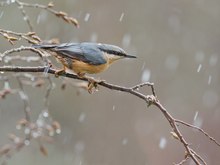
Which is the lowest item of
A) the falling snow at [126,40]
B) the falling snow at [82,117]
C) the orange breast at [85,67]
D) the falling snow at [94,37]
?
the orange breast at [85,67]

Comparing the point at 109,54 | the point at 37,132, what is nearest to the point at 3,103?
the point at 37,132

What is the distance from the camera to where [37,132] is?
106 inches

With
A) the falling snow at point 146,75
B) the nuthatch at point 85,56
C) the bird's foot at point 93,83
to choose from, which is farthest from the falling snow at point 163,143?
the bird's foot at point 93,83

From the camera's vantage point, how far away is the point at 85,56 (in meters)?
2.19

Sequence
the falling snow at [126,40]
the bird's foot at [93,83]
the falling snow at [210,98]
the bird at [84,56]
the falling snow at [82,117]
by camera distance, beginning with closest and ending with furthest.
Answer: the bird's foot at [93,83] < the bird at [84,56] < the falling snow at [82,117] < the falling snow at [126,40] < the falling snow at [210,98]

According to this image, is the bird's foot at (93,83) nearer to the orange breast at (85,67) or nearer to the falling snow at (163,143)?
the orange breast at (85,67)

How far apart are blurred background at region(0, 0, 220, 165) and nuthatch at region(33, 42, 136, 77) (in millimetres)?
4143

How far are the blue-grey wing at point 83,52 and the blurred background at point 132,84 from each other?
4163 millimetres

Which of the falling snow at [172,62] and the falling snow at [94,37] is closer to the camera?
the falling snow at [94,37]

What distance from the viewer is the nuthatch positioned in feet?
6.98

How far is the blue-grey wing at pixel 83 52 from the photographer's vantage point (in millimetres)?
2127

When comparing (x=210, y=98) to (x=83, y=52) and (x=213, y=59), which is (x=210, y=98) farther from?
(x=83, y=52)

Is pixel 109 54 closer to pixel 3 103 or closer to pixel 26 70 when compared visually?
pixel 26 70

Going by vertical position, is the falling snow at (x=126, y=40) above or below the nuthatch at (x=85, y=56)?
above
